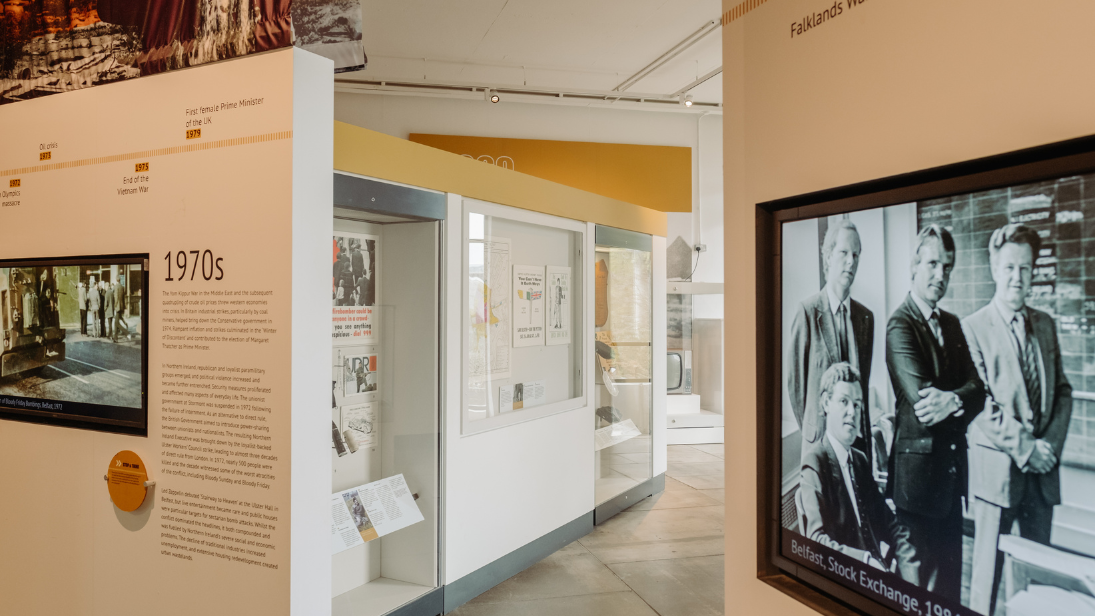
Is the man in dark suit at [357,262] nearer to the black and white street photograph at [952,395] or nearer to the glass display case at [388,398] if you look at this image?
the glass display case at [388,398]

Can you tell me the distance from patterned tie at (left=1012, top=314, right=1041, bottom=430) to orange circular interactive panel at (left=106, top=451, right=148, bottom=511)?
8.79 feet

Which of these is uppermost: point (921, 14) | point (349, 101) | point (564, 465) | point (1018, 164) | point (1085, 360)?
point (349, 101)

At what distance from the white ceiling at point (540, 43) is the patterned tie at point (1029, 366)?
202 inches

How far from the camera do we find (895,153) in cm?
146

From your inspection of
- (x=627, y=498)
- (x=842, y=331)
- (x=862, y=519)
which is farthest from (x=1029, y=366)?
(x=627, y=498)

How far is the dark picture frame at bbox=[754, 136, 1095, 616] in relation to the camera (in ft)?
4.14

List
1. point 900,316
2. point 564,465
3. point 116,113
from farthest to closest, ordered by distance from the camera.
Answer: point 564,465
point 116,113
point 900,316

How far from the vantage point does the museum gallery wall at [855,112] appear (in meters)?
1.20

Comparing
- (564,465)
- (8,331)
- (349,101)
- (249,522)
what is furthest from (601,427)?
(349,101)

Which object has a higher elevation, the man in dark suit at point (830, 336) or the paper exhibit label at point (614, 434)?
the man in dark suit at point (830, 336)

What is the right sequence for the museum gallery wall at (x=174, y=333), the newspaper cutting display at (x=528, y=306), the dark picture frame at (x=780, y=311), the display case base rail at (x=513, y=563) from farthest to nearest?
the newspaper cutting display at (x=528, y=306)
the display case base rail at (x=513, y=563)
the museum gallery wall at (x=174, y=333)
the dark picture frame at (x=780, y=311)

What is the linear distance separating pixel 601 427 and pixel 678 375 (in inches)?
135

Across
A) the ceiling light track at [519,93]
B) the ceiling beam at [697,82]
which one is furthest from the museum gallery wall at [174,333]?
the ceiling beam at [697,82]

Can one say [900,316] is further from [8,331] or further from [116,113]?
[8,331]
